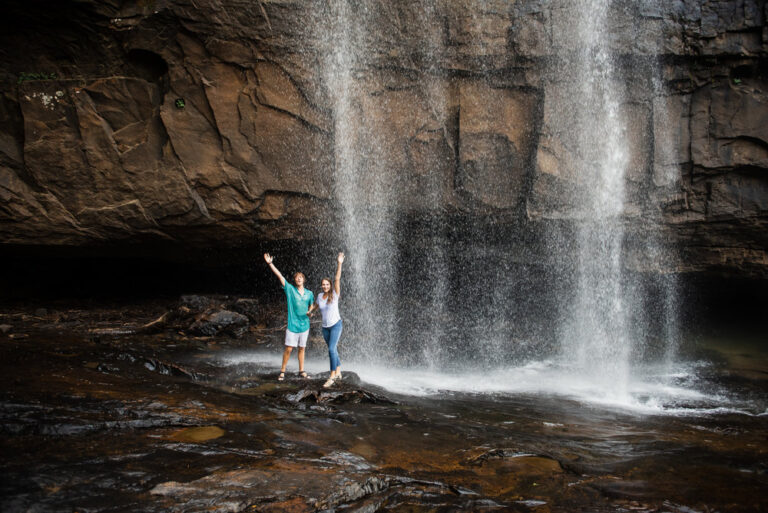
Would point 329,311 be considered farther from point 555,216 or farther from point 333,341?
point 555,216

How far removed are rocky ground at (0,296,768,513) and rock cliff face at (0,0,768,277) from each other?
3544 mm

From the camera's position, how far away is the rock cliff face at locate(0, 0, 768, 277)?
941cm

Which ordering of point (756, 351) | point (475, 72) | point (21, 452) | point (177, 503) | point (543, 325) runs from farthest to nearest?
point (543, 325), point (756, 351), point (475, 72), point (21, 452), point (177, 503)

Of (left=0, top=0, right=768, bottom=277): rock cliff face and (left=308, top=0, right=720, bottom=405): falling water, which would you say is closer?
(left=0, top=0, right=768, bottom=277): rock cliff face

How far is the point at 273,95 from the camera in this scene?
984cm

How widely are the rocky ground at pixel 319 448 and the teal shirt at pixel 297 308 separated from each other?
721 mm

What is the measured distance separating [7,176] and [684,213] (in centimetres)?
1264

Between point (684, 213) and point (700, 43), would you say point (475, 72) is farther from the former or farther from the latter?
point (684, 213)

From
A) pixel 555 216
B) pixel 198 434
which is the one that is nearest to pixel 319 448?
pixel 198 434

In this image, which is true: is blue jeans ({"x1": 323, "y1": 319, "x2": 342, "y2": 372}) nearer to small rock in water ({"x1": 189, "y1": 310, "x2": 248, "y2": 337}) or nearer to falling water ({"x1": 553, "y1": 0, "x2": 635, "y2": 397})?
small rock in water ({"x1": 189, "y1": 310, "x2": 248, "y2": 337})

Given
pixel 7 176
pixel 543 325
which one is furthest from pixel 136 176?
pixel 543 325

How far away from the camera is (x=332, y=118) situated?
33.5 ft

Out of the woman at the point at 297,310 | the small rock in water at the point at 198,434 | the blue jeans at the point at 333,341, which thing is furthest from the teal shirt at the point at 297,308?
the small rock in water at the point at 198,434

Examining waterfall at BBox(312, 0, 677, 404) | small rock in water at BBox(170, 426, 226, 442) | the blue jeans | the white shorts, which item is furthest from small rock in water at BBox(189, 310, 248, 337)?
small rock in water at BBox(170, 426, 226, 442)
